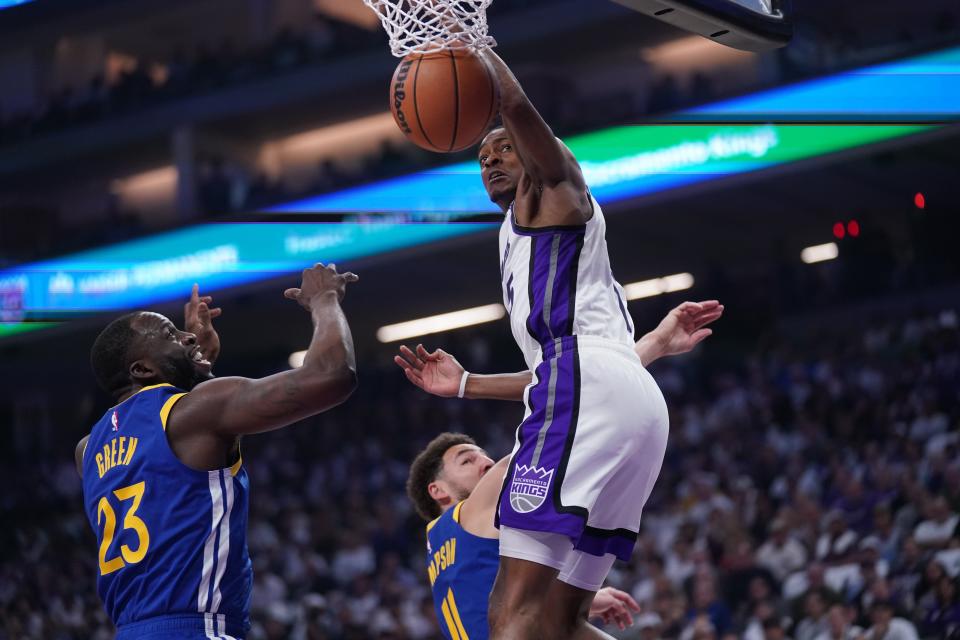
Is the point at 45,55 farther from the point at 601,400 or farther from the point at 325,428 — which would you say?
the point at 601,400

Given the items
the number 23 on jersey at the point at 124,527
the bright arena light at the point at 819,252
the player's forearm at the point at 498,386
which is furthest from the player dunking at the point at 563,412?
the bright arena light at the point at 819,252

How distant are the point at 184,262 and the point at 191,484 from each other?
10805mm

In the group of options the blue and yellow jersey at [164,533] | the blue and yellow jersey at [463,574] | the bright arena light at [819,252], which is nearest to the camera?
the blue and yellow jersey at [164,533]

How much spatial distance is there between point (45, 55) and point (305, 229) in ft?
40.6

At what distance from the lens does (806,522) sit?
9258 millimetres

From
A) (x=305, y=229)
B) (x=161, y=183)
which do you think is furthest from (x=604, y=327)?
(x=161, y=183)

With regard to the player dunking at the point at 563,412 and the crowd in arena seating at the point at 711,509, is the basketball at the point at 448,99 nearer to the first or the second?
the player dunking at the point at 563,412

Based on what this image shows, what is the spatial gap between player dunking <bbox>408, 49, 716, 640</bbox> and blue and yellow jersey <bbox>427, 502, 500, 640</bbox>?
0.58 m

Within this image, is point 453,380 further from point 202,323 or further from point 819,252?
point 819,252

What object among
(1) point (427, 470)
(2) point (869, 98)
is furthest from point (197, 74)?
(1) point (427, 470)

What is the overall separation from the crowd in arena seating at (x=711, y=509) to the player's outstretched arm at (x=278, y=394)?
5.40m

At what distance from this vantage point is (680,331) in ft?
13.5

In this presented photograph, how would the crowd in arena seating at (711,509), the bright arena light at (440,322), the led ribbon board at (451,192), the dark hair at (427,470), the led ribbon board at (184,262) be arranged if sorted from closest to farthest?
the dark hair at (427,470), the crowd in arena seating at (711,509), the led ribbon board at (451,192), the led ribbon board at (184,262), the bright arena light at (440,322)

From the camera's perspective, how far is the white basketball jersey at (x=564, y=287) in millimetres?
3518
